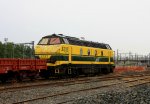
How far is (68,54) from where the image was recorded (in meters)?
24.2

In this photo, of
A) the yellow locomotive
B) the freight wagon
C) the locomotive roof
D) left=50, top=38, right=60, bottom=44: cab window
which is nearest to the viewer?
the freight wagon

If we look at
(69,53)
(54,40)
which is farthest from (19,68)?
(69,53)

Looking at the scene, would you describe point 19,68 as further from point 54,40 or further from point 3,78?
point 54,40

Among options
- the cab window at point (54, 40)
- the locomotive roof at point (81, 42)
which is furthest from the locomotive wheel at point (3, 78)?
the locomotive roof at point (81, 42)

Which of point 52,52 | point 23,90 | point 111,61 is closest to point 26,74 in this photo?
point 52,52

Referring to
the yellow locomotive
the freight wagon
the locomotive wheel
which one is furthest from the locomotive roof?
the locomotive wheel

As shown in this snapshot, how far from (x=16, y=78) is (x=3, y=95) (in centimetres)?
657

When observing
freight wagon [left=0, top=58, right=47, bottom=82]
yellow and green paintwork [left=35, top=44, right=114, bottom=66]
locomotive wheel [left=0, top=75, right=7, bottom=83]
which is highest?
yellow and green paintwork [left=35, top=44, right=114, bottom=66]

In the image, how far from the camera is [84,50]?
26.9m

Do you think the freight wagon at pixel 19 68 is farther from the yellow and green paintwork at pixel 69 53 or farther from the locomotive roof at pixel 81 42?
the locomotive roof at pixel 81 42

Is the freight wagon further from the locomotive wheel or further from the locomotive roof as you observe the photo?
the locomotive roof

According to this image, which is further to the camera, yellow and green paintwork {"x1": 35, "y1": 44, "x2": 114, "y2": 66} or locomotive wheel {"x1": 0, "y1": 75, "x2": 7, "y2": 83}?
yellow and green paintwork {"x1": 35, "y1": 44, "x2": 114, "y2": 66}

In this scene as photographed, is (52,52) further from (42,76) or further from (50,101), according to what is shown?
(50,101)

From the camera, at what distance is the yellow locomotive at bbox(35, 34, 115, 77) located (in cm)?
2320
